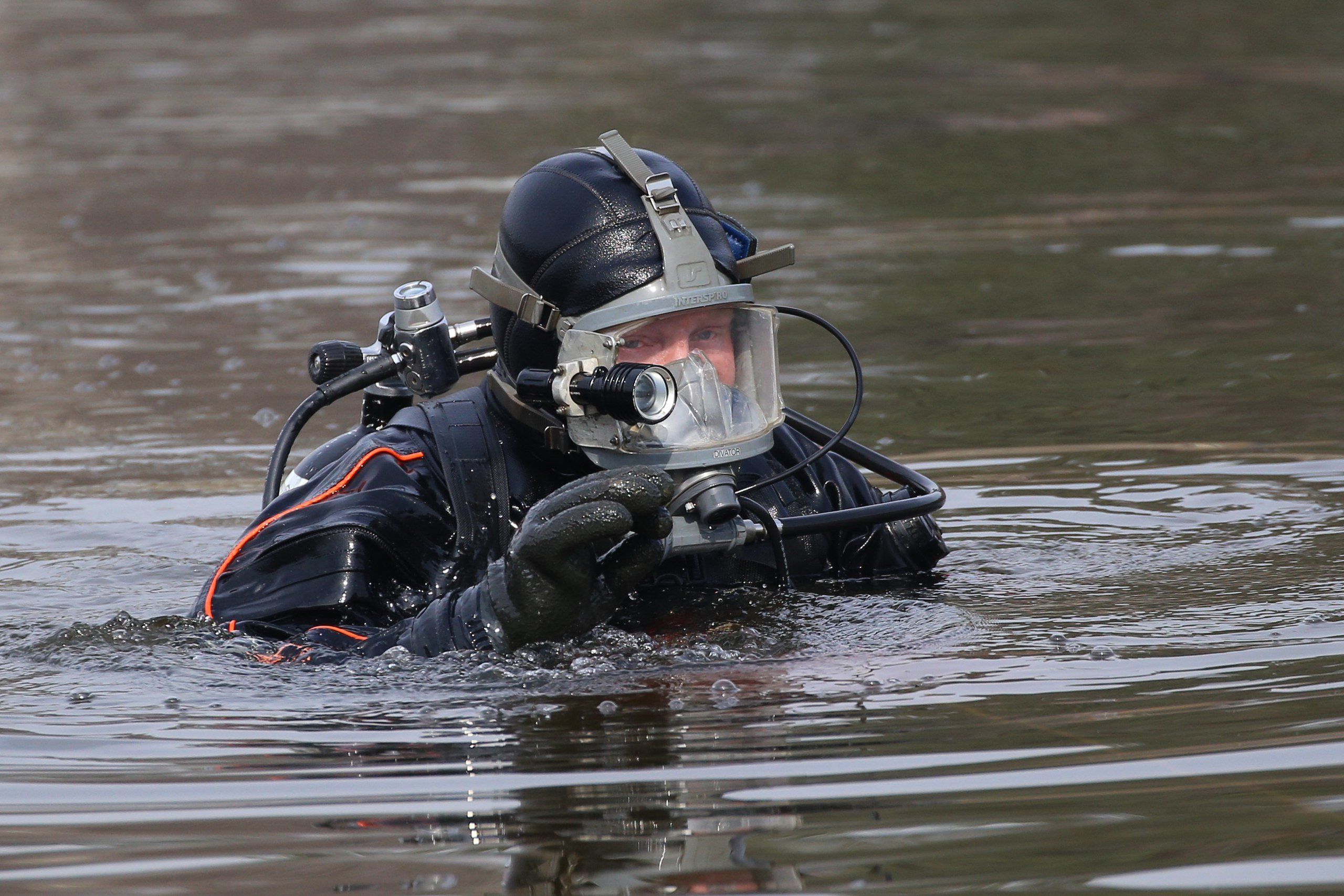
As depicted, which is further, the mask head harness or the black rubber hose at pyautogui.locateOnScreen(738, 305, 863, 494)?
the black rubber hose at pyautogui.locateOnScreen(738, 305, 863, 494)

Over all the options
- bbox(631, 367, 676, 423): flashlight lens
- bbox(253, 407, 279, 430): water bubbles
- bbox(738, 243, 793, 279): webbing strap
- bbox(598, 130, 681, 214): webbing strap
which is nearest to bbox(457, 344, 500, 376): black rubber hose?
bbox(598, 130, 681, 214): webbing strap

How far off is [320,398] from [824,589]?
50.8 inches

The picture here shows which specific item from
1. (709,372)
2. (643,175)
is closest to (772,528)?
(709,372)

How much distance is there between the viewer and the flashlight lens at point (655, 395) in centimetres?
353

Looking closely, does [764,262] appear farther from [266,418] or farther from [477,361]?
[266,418]

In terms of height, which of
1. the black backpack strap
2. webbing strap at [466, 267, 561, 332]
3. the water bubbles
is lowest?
the water bubbles

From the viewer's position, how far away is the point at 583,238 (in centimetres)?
380

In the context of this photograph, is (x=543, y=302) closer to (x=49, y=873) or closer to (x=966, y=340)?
(x=49, y=873)

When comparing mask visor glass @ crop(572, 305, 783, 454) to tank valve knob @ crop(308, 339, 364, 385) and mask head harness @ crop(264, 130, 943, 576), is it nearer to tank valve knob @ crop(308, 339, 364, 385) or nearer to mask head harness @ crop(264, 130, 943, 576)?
mask head harness @ crop(264, 130, 943, 576)

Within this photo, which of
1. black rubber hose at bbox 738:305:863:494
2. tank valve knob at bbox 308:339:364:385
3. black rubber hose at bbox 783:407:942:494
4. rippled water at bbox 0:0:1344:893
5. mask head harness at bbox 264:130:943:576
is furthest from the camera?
tank valve knob at bbox 308:339:364:385

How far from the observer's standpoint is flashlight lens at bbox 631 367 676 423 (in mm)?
3529

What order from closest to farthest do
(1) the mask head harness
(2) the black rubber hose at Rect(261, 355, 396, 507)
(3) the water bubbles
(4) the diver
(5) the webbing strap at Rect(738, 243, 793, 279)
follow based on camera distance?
1. (4) the diver
2. (1) the mask head harness
3. (5) the webbing strap at Rect(738, 243, 793, 279)
4. (2) the black rubber hose at Rect(261, 355, 396, 507)
5. (3) the water bubbles

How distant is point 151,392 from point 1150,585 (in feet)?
15.8

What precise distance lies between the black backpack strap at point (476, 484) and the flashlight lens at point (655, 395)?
44cm
